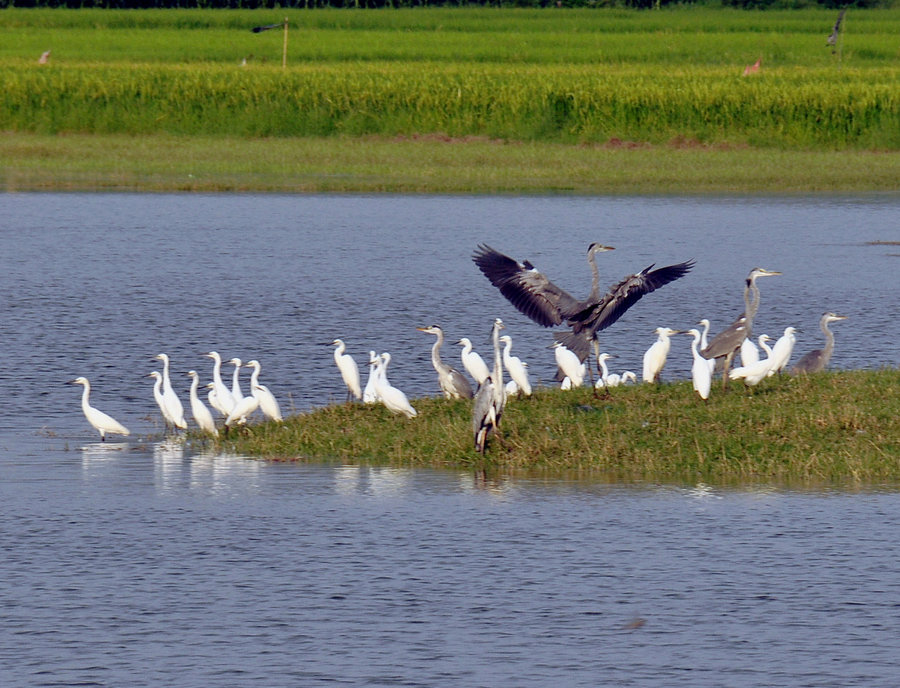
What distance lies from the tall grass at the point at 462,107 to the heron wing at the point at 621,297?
97.9ft

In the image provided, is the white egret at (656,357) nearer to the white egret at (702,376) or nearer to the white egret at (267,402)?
the white egret at (702,376)

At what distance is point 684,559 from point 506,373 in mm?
4881

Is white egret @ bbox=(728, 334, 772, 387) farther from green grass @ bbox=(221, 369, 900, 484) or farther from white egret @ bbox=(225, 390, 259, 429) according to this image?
white egret @ bbox=(225, 390, 259, 429)

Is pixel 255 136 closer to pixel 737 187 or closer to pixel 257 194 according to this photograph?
pixel 257 194

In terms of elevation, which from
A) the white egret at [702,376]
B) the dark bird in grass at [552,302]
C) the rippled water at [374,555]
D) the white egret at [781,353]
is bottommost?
the rippled water at [374,555]

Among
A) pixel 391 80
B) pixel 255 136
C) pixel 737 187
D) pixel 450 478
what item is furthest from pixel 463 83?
pixel 450 478

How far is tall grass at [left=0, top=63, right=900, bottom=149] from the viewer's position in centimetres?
4244

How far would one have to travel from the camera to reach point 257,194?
35.4 m

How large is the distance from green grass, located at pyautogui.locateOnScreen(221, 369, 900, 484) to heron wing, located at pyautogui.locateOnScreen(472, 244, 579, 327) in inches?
31.3

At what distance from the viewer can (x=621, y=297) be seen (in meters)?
13.1

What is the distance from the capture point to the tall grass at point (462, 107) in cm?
4244

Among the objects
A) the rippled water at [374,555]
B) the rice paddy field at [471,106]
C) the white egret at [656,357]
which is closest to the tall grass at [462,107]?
the rice paddy field at [471,106]

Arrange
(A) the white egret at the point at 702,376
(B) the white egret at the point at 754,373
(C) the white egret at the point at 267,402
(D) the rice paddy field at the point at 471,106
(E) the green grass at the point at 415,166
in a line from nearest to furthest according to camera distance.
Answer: (A) the white egret at the point at 702,376 → (C) the white egret at the point at 267,402 → (B) the white egret at the point at 754,373 → (E) the green grass at the point at 415,166 → (D) the rice paddy field at the point at 471,106

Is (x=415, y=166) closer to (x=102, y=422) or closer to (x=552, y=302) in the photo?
(x=552, y=302)
